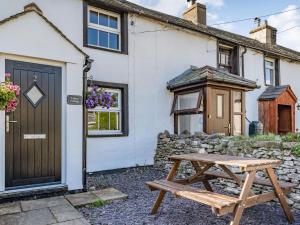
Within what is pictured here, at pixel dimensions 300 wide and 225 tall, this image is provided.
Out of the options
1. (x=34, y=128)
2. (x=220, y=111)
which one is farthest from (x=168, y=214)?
(x=220, y=111)

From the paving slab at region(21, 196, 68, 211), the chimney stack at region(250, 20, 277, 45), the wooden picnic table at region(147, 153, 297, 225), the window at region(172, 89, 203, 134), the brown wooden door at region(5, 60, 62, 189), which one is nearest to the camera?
the wooden picnic table at region(147, 153, 297, 225)

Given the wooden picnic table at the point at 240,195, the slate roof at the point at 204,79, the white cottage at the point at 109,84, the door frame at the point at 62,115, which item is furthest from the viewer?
the slate roof at the point at 204,79

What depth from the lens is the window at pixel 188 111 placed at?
8320 millimetres

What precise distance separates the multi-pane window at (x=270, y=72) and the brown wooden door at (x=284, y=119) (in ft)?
4.39

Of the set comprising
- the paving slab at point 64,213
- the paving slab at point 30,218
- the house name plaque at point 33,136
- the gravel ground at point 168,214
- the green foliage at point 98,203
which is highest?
the house name plaque at point 33,136

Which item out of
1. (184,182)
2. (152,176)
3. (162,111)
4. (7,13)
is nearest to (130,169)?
(152,176)

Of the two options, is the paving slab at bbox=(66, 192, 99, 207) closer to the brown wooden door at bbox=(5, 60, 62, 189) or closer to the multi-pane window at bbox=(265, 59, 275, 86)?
the brown wooden door at bbox=(5, 60, 62, 189)

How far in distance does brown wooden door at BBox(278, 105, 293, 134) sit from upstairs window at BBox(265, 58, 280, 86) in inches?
51.6

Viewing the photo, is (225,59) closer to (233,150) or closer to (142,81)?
(142,81)

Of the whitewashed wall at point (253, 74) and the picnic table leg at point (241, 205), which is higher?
the whitewashed wall at point (253, 74)

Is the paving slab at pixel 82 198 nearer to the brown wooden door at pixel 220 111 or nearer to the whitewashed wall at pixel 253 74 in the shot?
the brown wooden door at pixel 220 111

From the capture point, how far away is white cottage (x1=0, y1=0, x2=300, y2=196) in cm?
489

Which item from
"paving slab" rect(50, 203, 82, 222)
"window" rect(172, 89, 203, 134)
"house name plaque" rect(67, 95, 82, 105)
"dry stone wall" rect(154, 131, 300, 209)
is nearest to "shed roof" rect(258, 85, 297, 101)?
"window" rect(172, 89, 203, 134)

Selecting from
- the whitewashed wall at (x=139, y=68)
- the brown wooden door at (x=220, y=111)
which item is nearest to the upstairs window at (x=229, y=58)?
the whitewashed wall at (x=139, y=68)
